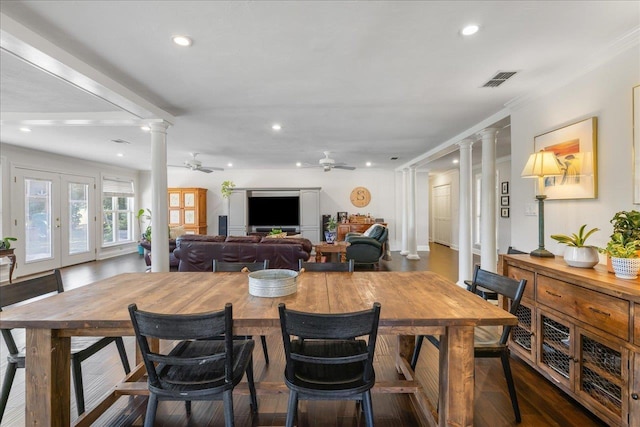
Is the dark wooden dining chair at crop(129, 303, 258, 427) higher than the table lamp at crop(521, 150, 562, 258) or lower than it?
lower

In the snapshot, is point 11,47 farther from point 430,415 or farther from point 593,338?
point 593,338

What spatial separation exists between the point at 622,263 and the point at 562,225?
3.62 ft

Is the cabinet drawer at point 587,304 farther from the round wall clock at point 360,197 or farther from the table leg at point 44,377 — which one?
the round wall clock at point 360,197

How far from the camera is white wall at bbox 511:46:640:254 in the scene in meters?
2.11

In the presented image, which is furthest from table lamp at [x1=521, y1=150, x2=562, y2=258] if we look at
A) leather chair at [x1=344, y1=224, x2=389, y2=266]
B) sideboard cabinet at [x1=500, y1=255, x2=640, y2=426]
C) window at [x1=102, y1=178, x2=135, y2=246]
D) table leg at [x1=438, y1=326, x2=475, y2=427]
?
window at [x1=102, y1=178, x2=135, y2=246]

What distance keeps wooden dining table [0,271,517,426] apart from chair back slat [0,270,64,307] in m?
0.30

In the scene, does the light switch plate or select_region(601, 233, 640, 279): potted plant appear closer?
select_region(601, 233, 640, 279): potted plant

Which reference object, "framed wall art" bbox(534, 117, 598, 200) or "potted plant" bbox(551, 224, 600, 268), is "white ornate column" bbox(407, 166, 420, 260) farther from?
"potted plant" bbox(551, 224, 600, 268)

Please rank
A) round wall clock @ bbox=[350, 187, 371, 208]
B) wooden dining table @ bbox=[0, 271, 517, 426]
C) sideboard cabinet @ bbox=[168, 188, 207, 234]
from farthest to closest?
round wall clock @ bbox=[350, 187, 371, 208] → sideboard cabinet @ bbox=[168, 188, 207, 234] → wooden dining table @ bbox=[0, 271, 517, 426]

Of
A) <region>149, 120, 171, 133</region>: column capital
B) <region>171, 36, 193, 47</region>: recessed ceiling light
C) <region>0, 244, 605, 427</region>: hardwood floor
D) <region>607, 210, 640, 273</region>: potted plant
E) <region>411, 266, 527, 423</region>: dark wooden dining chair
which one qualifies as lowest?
<region>0, 244, 605, 427</region>: hardwood floor

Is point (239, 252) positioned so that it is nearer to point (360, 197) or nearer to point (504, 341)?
point (504, 341)

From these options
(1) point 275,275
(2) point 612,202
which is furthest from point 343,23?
(2) point 612,202

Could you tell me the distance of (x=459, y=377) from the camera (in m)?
1.43

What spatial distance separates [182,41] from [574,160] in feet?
10.7
